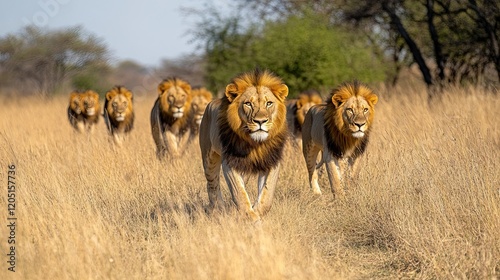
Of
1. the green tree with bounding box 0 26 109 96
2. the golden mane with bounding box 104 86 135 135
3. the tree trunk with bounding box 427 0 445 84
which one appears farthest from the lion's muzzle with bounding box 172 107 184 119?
the green tree with bounding box 0 26 109 96

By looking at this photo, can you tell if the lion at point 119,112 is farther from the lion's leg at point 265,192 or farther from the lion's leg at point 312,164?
the lion's leg at point 265,192

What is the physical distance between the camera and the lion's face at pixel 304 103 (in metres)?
10.7

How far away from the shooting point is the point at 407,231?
18.6ft

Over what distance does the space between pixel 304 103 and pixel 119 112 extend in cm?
293

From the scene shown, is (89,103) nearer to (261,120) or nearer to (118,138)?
(118,138)

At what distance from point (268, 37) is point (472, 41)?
20.1 feet

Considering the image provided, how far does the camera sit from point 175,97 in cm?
1098

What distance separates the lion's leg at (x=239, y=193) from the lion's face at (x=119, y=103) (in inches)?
245

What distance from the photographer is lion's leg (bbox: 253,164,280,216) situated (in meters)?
5.99

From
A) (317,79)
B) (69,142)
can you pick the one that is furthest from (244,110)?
(317,79)

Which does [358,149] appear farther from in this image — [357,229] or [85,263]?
[85,263]

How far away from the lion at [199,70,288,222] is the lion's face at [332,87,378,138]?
1.49 m

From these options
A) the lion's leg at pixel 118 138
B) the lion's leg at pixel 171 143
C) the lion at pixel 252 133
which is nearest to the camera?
the lion at pixel 252 133

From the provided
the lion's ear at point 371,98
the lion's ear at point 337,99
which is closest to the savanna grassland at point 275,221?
the lion's ear at point 371,98
